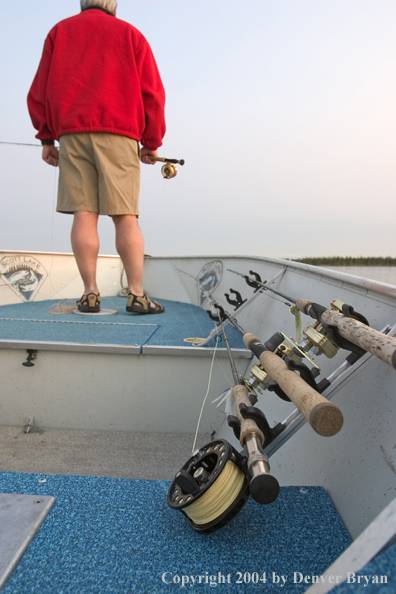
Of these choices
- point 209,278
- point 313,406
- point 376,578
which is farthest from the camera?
point 209,278

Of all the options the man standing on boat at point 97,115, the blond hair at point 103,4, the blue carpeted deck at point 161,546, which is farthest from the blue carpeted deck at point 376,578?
the blond hair at point 103,4

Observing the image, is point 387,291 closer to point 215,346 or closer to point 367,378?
point 367,378

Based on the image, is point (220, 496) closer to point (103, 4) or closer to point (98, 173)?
point (98, 173)

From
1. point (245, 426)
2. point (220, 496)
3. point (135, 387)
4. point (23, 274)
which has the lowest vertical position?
point (23, 274)

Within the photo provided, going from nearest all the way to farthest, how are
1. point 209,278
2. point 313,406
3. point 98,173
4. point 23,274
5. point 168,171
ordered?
1. point 313,406
2. point 98,173
3. point 168,171
4. point 209,278
5. point 23,274

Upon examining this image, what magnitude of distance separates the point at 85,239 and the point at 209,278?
4.34 ft

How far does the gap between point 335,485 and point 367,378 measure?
209 mm

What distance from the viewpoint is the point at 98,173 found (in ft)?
6.95

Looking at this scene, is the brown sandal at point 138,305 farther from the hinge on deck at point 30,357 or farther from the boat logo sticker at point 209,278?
the hinge on deck at point 30,357

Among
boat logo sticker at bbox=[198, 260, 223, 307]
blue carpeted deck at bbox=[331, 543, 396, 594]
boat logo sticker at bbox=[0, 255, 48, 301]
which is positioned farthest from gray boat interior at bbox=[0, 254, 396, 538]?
boat logo sticker at bbox=[0, 255, 48, 301]

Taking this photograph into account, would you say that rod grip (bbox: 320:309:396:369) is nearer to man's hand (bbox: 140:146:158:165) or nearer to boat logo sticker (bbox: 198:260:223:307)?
man's hand (bbox: 140:146:158:165)

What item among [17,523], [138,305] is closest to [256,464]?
[17,523]

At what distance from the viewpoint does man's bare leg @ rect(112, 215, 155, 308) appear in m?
2.19

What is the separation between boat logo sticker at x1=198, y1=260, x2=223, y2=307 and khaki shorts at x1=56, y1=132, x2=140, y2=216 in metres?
1.07
